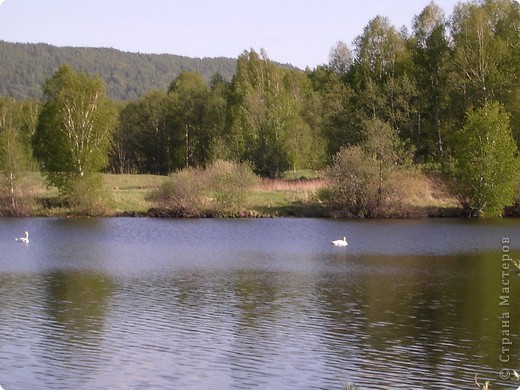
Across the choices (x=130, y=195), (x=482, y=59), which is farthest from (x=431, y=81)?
(x=130, y=195)

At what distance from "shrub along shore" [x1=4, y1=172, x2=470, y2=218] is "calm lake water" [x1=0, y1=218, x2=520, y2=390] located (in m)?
10.5

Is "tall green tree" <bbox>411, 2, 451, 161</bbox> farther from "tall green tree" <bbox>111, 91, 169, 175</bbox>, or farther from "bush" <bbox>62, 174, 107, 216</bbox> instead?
"tall green tree" <bbox>111, 91, 169, 175</bbox>

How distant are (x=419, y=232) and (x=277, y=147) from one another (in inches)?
890

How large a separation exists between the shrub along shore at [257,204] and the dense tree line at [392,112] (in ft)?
4.67

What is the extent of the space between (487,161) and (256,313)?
29755 millimetres

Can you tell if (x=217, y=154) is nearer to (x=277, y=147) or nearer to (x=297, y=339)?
(x=277, y=147)

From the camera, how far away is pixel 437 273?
30.1 meters

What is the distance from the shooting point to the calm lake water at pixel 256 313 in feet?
55.9

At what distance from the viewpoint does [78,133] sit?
174 ft

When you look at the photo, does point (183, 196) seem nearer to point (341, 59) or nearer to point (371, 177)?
point (371, 177)

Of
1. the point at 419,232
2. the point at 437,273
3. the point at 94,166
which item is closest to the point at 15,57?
the point at 94,166

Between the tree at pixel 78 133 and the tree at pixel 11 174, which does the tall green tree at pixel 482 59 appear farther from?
the tree at pixel 11 174

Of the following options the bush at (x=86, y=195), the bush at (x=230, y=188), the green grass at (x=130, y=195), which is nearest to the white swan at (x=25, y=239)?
the bush at (x=86, y=195)

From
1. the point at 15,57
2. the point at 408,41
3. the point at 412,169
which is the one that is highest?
the point at 15,57
